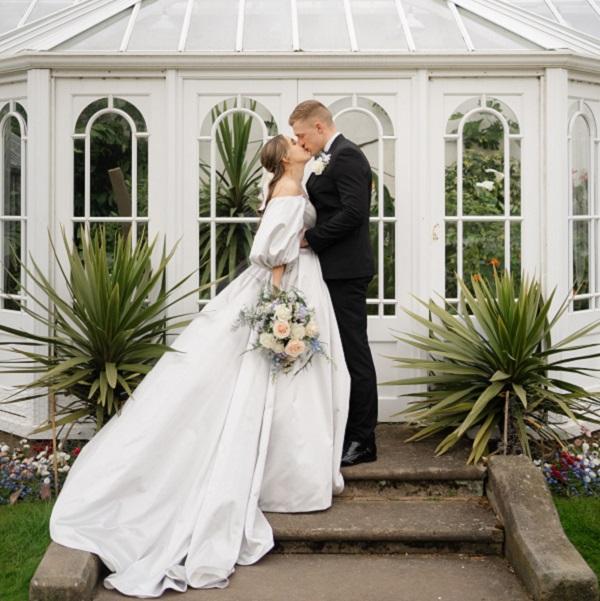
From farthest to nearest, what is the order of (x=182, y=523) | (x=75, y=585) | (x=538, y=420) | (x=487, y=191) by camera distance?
1. (x=487, y=191)
2. (x=538, y=420)
3. (x=182, y=523)
4. (x=75, y=585)

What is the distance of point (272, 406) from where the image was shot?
19.1ft

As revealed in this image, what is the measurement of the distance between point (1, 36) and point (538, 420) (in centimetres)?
501

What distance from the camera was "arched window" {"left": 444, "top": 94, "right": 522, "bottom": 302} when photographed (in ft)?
23.5

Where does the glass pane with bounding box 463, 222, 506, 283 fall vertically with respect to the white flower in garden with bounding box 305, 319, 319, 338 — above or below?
above

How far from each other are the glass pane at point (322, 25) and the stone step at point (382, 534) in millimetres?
3311

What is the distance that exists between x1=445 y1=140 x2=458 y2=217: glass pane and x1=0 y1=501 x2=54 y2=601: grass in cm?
331

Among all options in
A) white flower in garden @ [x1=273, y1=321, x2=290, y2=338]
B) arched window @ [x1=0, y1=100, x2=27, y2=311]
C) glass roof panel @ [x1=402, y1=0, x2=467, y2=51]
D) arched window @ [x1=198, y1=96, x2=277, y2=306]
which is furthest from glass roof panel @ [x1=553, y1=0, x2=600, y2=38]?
arched window @ [x1=0, y1=100, x2=27, y2=311]

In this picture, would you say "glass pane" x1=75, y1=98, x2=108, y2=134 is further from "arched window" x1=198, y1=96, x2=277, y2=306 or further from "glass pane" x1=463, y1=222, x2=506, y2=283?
"glass pane" x1=463, y1=222, x2=506, y2=283

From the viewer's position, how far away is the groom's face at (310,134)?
245 inches

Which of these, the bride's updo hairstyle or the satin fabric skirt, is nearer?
the satin fabric skirt

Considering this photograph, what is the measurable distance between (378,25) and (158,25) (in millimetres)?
1583

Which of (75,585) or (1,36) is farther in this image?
(1,36)

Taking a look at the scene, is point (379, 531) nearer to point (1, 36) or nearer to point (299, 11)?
point (299, 11)

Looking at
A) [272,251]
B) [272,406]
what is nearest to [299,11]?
[272,251]
